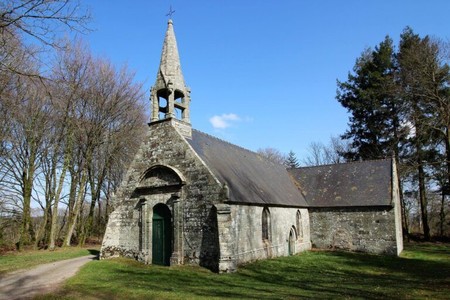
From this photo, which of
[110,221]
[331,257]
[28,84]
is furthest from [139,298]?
[28,84]

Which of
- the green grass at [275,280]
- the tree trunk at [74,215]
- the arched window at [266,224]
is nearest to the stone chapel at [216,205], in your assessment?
the arched window at [266,224]

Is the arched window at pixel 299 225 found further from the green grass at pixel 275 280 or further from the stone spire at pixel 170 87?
the stone spire at pixel 170 87

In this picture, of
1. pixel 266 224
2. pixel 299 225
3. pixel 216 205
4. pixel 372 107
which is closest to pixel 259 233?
pixel 266 224

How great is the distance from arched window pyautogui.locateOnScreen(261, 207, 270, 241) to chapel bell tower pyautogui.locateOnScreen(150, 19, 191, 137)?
18.1ft

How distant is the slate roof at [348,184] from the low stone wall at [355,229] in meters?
0.51

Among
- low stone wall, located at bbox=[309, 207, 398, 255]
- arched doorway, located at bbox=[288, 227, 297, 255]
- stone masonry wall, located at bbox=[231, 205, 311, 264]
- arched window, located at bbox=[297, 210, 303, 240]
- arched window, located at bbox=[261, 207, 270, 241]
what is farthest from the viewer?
arched window, located at bbox=[297, 210, 303, 240]

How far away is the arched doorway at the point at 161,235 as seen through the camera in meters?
15.9

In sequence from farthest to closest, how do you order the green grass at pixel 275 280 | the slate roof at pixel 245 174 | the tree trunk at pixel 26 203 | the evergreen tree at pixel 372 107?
Answer: 1. the evergreen tree at pixel 372 107
2. the tree trunk at pixel 26 203
3. the slate roof at pixel 245 174
4. the green grass at pixel 275 280

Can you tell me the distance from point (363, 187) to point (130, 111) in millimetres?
17989

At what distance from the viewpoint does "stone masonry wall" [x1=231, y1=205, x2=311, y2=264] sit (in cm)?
1515

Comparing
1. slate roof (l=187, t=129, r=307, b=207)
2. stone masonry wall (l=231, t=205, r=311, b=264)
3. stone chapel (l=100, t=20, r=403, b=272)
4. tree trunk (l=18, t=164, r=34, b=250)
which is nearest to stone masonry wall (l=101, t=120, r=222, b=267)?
stone chapel (l=100, t=20, r=403, b=272)

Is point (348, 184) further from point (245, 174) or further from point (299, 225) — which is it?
point (245, 174)

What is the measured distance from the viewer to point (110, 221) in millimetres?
17672

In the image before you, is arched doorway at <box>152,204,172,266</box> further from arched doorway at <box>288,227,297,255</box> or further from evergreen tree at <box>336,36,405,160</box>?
evergreen tree at <box>336,36,405,160</box>
